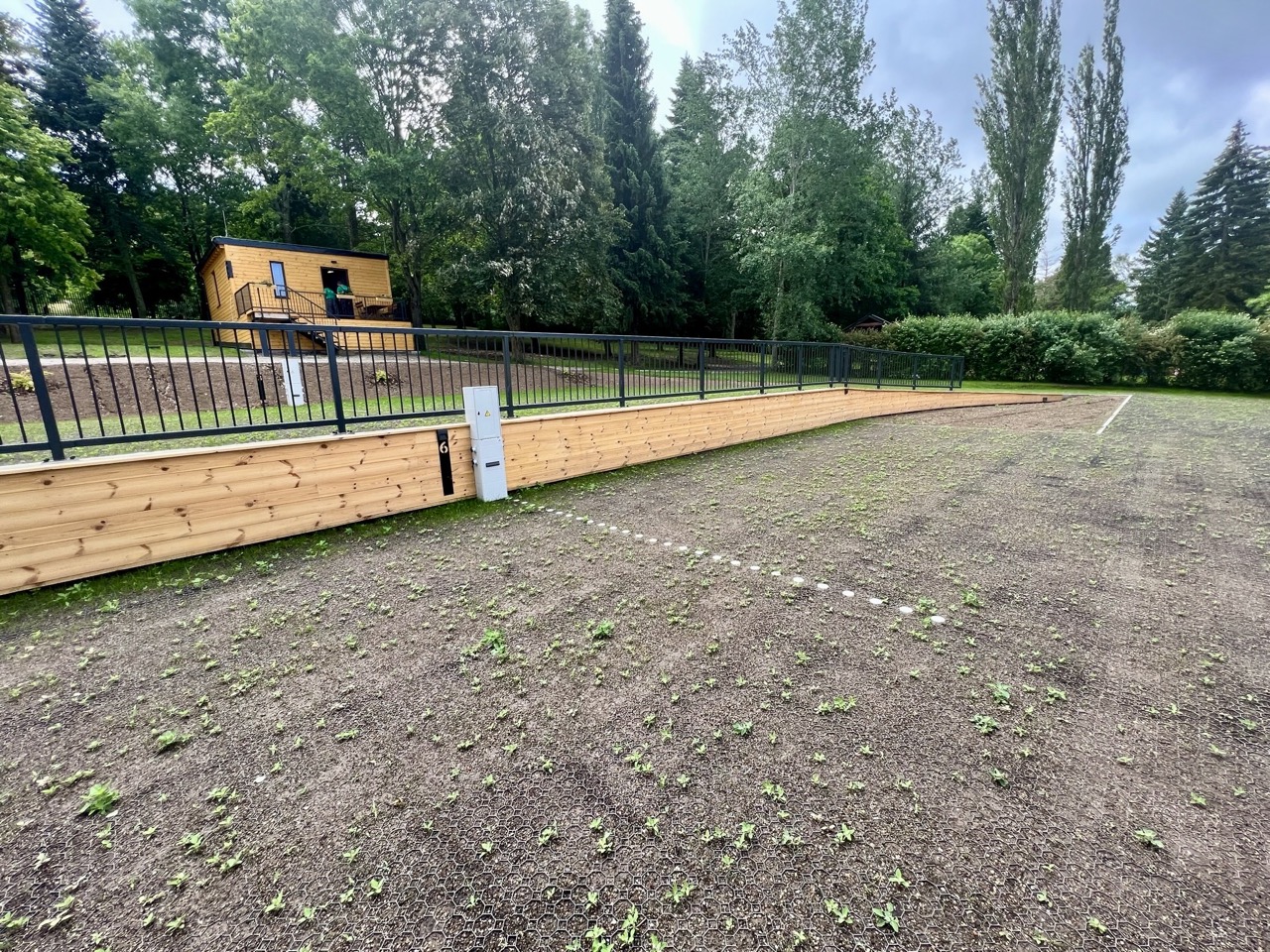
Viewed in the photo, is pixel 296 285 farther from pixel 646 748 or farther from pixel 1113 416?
pixel 1113 416

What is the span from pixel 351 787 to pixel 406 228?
24597mm

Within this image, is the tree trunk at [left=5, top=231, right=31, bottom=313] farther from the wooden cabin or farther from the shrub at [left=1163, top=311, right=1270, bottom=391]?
the shrub at [left=1163, top=311, right=1270, bottom=391]

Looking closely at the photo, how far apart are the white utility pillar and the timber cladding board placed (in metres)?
0.15

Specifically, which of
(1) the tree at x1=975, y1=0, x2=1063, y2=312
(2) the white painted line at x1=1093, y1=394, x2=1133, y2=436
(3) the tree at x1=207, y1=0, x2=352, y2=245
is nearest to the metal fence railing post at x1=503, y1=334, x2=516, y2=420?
(2) the white painted line at x1=1093, y1=394, x2=1133, y2=436

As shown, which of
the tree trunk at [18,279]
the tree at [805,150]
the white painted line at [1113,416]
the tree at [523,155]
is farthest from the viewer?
the tree trunk at [18,279]

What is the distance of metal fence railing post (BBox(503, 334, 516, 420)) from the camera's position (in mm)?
5426

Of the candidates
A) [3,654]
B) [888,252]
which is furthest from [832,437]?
[888,252]

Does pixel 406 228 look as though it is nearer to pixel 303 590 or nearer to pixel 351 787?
pixel 303 590

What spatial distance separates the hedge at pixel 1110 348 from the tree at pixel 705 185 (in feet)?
32.0

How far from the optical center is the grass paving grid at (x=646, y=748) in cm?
144

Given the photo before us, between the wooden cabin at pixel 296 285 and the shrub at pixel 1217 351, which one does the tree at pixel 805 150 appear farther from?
the wooden cabin at pixel 296 285

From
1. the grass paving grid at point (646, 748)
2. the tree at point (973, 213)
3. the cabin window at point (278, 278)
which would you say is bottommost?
the grass paving grid at point (646, 748)

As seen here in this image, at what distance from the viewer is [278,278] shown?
1881cm

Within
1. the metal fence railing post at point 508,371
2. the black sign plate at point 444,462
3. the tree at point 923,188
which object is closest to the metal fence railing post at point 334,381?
the black sign plate at point 444,462
